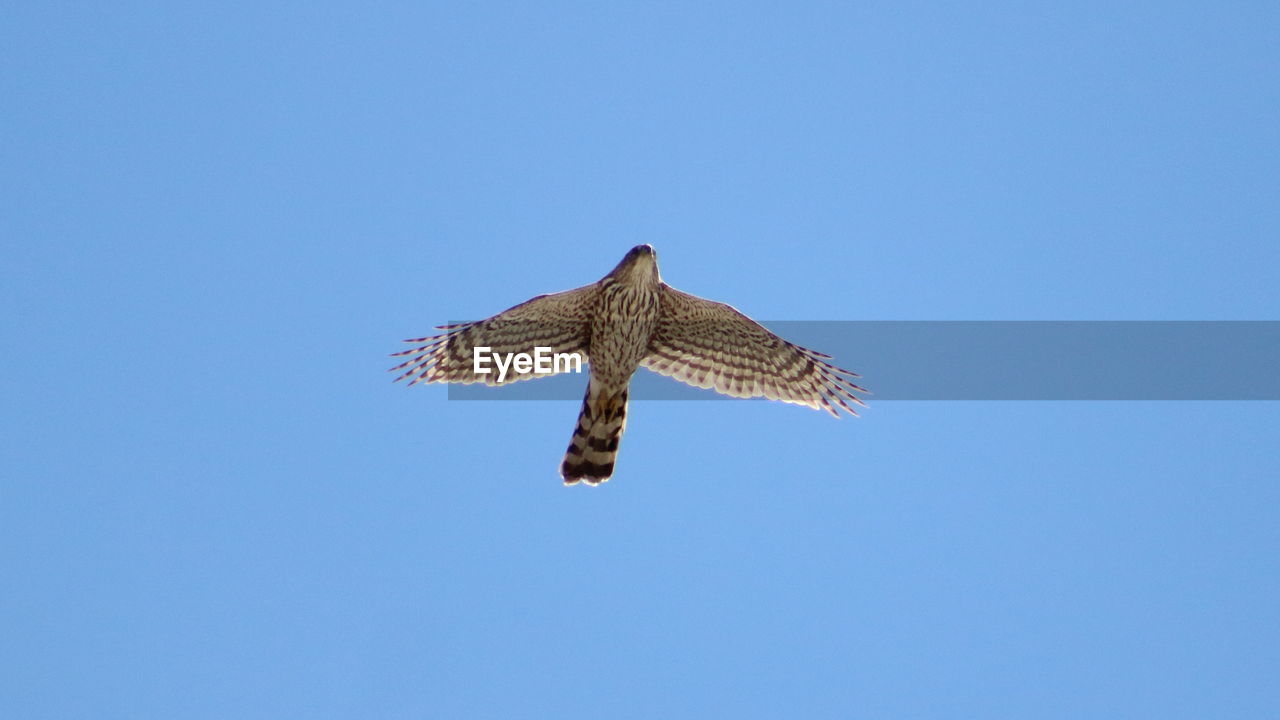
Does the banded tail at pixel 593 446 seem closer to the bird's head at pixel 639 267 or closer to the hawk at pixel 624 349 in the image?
the hawk at pixel 624 349

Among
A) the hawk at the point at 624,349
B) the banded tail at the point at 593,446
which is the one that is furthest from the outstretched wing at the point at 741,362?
the banded tail at the point at 593,446

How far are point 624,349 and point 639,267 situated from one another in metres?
0.81

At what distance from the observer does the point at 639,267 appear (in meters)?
9.54

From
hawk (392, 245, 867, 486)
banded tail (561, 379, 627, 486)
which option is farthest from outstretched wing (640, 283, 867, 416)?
banded tail (561, 379, 627, 486)

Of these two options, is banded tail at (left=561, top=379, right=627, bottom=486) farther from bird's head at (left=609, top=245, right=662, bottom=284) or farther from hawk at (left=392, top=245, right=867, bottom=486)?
bird's head at (left=609, top=245, right=662, bottom=284)

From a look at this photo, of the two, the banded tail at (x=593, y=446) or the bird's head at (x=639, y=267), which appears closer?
the bird's head at (x=639, y=267)

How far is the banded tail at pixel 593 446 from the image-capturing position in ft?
32.2

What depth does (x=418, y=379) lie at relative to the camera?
9.95 m

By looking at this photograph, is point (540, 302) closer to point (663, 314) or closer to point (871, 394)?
point (663, 314)

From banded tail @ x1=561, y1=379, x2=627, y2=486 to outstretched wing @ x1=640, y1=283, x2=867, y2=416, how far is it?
2.33 ft

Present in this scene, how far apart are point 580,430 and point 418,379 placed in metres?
1.42

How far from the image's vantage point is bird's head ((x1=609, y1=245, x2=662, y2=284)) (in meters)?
9.46

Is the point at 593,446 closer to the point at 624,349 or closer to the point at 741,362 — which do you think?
the point at 624,349

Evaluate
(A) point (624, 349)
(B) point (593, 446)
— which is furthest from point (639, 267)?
(B) point (593, 446)
